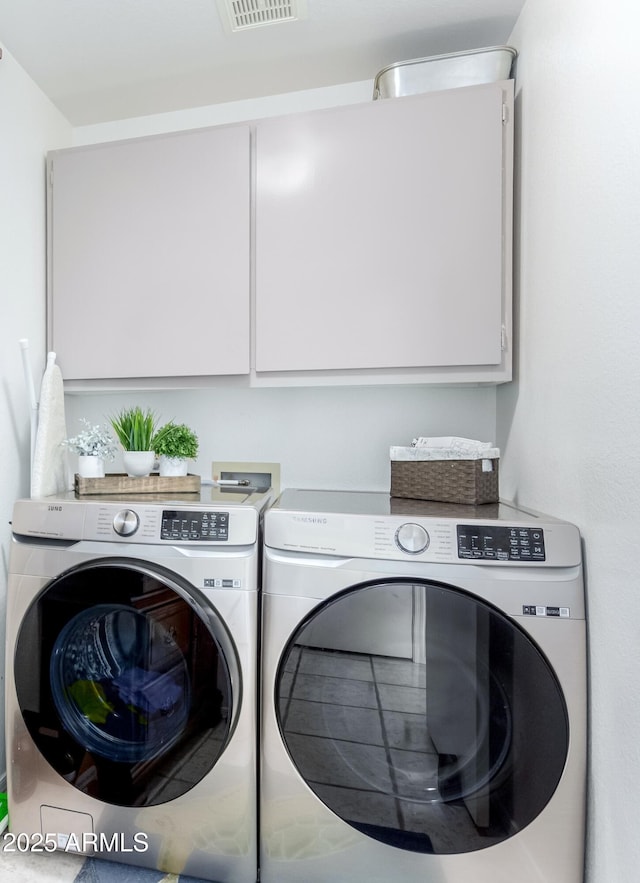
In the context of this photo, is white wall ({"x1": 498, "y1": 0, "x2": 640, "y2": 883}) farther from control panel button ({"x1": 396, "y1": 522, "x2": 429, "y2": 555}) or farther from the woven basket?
control panel button ({"x1": 396, "y1": 522, "x2": 429, "y2": 555})

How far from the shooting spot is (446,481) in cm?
123

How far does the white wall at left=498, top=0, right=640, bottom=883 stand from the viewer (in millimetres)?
762

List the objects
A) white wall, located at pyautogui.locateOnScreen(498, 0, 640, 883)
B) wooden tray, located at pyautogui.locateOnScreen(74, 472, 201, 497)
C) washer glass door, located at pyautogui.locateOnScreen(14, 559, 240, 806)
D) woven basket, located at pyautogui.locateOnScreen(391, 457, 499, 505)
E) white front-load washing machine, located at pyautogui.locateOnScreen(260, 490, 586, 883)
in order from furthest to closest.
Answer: wooden tray, located at pyautogui.locateOnScreen(74, 472, 201, 497), woven basket, located at pyautogui.locateOnScreen(391, 457, 499, 505), washer glass door, located at pyautogui.locateOnScreen(14, 559, 240, 806), white front-load washing machine, located at pyautogui.locateOnScreen(260, 490, 586, 883), white wall, located at pyautogui.locateOnScreen(498, 0, 640, 883)

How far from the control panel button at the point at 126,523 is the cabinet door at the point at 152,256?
53cm

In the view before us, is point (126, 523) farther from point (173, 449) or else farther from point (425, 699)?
point (425, 699)

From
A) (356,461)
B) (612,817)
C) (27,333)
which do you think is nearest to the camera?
(612,817)

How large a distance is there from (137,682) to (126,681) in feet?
0.10

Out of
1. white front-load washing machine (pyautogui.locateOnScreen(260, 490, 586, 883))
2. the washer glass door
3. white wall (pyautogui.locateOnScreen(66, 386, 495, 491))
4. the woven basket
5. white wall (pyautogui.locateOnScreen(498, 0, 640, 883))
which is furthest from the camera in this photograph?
white wall (pyautogui.locateOnScreen(66, 386, 495, 491))

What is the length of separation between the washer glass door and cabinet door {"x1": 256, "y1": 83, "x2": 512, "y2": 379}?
0.77 meters

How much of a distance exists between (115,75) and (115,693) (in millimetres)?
2020

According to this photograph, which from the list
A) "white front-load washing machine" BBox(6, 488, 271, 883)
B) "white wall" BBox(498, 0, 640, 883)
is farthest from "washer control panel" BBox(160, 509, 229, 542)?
"white wall" BBox(498, 0, 640, 883)

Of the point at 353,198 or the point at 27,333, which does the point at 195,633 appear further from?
the point at 353,198

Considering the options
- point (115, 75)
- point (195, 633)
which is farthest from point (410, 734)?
point (115, 75)

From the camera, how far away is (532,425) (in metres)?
1.20
